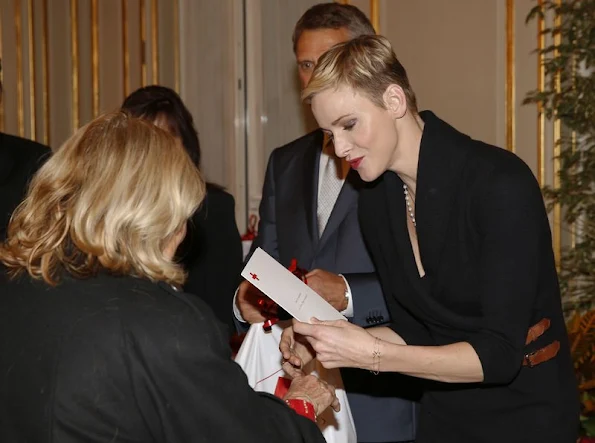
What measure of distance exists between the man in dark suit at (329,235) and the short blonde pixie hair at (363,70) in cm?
59

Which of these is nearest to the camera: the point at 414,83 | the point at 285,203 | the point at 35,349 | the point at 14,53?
the point at 35,349

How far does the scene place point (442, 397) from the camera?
2299 mm

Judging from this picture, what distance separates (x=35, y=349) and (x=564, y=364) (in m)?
1.32

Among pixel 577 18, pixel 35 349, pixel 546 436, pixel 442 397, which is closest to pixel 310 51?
pixel 442 397

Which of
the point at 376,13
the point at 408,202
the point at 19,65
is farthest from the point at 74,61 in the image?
the point at 408,202

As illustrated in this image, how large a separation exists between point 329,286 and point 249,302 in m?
0.32

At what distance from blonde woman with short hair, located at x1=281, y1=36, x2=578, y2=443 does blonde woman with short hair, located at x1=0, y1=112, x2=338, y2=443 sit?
46 centimetres

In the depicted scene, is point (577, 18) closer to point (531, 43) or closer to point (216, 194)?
point (531, 43)

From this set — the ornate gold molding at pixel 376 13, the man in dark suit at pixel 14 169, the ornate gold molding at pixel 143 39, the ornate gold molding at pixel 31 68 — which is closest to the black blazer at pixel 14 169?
the man in dark suit at pixel 14 169

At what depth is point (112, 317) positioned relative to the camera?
5.24 feet

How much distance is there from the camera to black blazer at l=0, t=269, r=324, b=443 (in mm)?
1576

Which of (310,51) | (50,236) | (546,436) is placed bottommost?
(546,436)

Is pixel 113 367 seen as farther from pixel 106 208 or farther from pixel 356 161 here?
pixel 356 161

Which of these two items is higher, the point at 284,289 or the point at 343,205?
the point at 343,205
